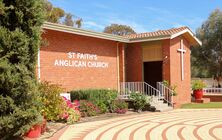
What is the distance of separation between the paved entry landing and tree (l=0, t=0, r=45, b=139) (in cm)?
203

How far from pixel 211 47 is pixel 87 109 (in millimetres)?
25931

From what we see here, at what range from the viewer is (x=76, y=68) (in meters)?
19.2

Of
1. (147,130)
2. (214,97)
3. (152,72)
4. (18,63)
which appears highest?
(152,72)

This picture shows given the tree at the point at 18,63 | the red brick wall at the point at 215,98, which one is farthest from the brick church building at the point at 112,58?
the tree at the point at 18,63

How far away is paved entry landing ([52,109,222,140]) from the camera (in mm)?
11000

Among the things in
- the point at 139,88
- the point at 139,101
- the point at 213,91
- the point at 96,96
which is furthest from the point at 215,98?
the point at 96,96

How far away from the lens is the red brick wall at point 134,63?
922 inches

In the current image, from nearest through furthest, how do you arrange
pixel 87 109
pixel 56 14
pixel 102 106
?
pixel 87 109 → pixel 102 106 → pixel 56 14

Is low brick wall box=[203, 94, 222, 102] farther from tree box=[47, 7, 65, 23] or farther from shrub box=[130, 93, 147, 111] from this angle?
tree box=[47, 7, 65, 23]

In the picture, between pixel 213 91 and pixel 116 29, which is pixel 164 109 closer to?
pixel 213 91

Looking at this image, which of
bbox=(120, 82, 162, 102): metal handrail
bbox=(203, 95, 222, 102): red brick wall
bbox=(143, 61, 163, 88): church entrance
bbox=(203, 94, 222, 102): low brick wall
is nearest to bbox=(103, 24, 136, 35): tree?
bbox=(203, 94, 222, 102): low brick wall

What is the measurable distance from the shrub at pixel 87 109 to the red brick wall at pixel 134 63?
23.8ft

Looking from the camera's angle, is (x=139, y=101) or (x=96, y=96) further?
(x=139, y=101)

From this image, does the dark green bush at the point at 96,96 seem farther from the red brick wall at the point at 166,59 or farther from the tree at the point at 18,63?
the tree at the point at 18,63
